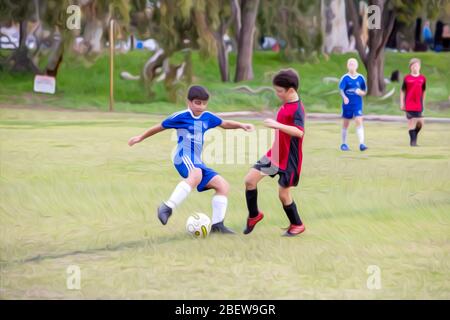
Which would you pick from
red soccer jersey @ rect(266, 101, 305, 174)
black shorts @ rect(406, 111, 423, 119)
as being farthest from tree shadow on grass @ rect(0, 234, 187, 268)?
black shorts @ rect(406, 111, 423, 119)

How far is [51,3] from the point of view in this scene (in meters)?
30.1

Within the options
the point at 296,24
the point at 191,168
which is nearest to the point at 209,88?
the point at 296,24

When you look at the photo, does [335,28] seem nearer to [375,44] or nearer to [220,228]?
[375,44]

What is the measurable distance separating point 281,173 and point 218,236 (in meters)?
0.90

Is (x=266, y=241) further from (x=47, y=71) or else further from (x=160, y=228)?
(x=47, y=71)

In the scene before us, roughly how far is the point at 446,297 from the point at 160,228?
3.60 meters

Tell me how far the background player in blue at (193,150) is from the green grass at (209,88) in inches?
811

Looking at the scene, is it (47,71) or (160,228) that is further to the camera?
(47,71)

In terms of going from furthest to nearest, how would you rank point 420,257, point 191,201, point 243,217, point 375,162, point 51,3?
point 51,3
point 375,162
point 191,201
point 243,217
point 420,257

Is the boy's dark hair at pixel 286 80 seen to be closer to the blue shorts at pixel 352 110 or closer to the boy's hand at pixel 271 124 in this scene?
the boy's hand at pixel 271 124

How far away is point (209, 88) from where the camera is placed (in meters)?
33.7

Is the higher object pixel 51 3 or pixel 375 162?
pixel 51 3

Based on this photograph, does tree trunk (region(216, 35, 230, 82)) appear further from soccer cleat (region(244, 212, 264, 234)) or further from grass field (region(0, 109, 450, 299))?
soccer cleat (region(244, 212, 264, 234))

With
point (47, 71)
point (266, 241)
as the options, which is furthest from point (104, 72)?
point (266, 241)
